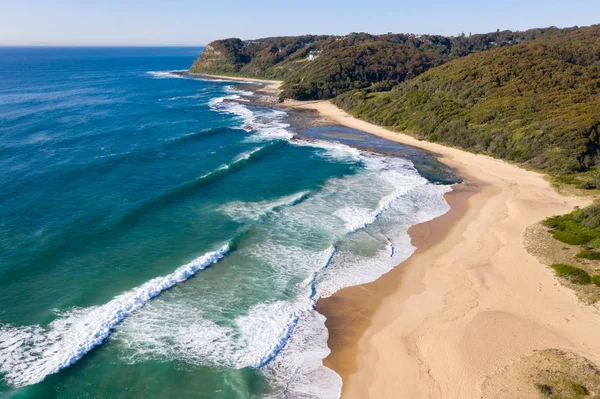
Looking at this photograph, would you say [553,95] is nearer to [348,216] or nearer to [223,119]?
[348,216]

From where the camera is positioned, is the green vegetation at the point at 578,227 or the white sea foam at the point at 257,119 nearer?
the green vegetation at the point at 578,227

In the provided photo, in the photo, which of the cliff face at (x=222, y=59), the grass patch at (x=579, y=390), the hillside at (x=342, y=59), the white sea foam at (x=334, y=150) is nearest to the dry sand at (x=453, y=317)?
the grass patch at (x=579, y=390)

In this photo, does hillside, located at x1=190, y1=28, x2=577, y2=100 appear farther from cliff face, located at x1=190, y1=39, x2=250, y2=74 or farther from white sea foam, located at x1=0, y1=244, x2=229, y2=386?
white sea foam, located at x1=0, y1=244, x2=229, y2=386

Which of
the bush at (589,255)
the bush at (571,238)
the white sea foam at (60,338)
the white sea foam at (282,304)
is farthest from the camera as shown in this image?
the bush at (571,238)

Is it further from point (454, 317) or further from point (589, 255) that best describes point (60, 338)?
point (589, 255)

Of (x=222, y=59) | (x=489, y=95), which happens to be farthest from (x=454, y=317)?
(x=222, y=59)

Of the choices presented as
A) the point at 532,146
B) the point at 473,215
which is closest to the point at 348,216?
the point at 473,215

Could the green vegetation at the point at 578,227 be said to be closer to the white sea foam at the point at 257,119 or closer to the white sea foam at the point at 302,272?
the white sea foam at the point at 302,272
